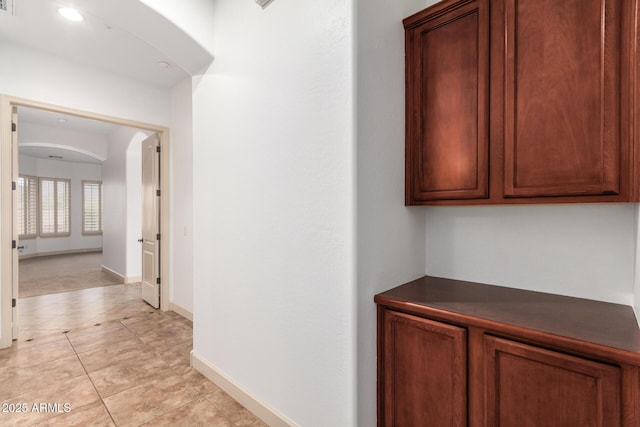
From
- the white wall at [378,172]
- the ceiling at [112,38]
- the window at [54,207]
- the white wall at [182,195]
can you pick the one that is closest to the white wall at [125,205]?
the white wall at [182,195]

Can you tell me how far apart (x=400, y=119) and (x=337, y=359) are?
53.1 inches

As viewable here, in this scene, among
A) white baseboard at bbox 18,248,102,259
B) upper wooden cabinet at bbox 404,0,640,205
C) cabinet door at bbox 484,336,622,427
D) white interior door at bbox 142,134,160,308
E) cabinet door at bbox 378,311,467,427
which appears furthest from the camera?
white baseboard at bbox 18,248,102,259

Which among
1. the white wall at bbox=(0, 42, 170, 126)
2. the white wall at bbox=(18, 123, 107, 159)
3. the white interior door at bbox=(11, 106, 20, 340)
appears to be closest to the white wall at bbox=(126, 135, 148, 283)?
the white wall at bbox=(18, 123, 107, 159)

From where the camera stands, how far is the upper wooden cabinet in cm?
118

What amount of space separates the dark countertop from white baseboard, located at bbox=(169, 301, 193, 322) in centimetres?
307

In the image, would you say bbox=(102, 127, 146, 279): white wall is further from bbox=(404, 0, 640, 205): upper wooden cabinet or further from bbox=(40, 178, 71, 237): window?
bbox=(404, 0, 640, 205): upper wooden cabinet

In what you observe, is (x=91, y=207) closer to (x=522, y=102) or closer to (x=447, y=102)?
(x=447, y=102)

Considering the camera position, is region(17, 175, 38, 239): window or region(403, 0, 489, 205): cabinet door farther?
region(17, 175, 38, 239): window

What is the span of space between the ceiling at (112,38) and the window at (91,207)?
8088 millimetres

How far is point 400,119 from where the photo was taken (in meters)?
1.71

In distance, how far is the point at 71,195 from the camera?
31.1ft

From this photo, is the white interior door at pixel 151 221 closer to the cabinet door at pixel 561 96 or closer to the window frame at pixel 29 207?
the cabinet door at pixel 561 96

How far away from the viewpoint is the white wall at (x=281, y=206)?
1.45m

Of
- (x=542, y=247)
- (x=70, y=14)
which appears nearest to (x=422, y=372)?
(x=542, y=247)
